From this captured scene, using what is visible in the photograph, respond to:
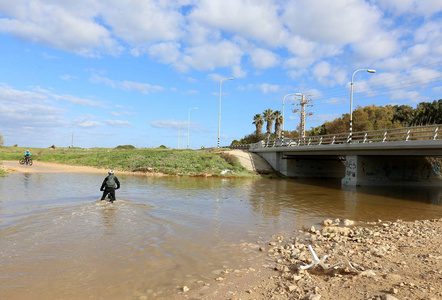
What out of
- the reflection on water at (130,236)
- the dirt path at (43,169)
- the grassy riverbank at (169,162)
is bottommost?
the reflection on water at (130,236)

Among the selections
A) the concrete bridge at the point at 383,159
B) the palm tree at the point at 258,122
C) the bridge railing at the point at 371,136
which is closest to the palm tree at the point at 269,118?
the palm tree at the point at 258,122

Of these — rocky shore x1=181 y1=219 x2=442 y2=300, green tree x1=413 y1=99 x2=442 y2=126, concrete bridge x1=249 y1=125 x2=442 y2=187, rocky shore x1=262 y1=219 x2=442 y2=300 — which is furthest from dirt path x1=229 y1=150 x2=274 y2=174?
green tree x1=413 y1=99 x2=442 y2=126

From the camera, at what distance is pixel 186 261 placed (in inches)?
288

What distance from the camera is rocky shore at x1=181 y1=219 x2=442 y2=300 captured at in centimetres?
487

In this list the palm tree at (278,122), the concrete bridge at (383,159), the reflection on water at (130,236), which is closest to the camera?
the reflection on water at (130,236)

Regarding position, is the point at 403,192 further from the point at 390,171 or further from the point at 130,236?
the point at 130,236

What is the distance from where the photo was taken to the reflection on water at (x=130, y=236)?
6.01 metres

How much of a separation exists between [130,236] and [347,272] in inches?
244

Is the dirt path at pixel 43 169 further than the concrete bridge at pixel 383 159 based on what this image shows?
Yes

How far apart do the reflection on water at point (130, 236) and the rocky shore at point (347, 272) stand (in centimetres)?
98

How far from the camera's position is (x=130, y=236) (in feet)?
30.5

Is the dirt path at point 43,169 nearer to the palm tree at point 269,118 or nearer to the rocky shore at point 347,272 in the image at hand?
the rocky shore at point 347,272

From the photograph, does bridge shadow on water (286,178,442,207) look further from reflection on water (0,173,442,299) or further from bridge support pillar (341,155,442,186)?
reflection on water (0,173,442,299)

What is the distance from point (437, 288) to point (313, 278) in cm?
188
